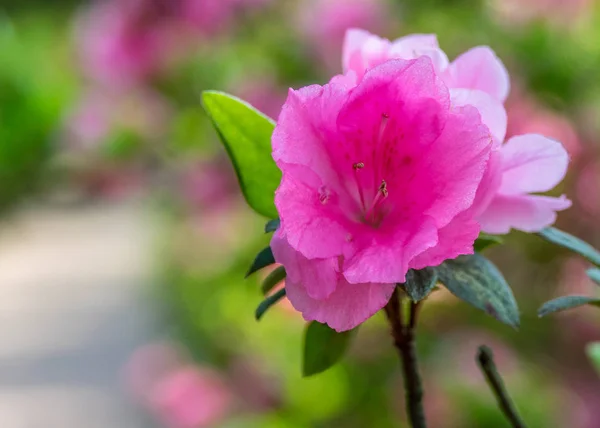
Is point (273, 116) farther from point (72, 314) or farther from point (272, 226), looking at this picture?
point (72, 314)

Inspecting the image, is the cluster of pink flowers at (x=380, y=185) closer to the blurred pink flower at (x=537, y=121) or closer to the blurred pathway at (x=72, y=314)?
the blurred pink flower at (x=537, y=121)

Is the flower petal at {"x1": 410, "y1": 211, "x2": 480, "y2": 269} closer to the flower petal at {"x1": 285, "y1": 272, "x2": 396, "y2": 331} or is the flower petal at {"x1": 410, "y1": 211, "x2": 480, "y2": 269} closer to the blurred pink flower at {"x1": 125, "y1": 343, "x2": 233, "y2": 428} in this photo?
the flower petal at {"x1": 285, "y1": 272, "x2": 396, "y2": 331}

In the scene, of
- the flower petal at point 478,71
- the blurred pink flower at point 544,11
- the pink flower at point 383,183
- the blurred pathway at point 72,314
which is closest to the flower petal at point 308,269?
the pink flower at point 383,183

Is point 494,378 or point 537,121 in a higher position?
point 537,121

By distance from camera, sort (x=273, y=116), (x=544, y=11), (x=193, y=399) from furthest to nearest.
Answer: (x=193, y=399) < (x=544, y=11) < (x=273, y=116)

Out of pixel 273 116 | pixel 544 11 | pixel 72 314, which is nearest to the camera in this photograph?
pixel 273 116

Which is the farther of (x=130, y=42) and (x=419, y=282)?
(x=130, y=42)

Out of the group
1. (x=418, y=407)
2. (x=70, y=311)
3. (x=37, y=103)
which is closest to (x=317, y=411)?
(x=37, y=103)

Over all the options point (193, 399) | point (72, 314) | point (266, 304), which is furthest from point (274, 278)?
point (72, 314)
